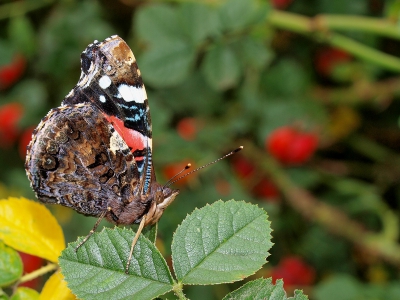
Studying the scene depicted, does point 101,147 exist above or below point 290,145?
above

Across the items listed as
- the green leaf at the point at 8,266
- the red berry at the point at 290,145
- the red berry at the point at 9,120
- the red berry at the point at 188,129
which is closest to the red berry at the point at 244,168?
the red berry at the point at 290,145

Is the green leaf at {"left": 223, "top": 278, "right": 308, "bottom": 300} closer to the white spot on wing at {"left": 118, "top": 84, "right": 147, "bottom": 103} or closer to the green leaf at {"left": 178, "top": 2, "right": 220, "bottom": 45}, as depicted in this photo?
the white spot on wing at {"left": 118, "top": 84, "right": 147, "bottom": 103}

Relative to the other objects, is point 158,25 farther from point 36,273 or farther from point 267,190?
point 36,273

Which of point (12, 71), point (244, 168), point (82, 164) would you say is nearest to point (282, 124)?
point (244, 168)

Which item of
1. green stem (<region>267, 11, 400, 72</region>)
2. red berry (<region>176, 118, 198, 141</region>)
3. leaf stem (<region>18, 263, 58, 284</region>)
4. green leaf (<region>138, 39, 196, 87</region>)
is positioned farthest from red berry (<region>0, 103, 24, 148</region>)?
leaf stem (<region>18, 263, 58, 284</region>)

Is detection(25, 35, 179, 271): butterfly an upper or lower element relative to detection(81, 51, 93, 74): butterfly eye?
lower

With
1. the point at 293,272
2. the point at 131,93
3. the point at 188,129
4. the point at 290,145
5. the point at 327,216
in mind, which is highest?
the point at 131,93

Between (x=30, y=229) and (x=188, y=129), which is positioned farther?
(x=188, y=129)
